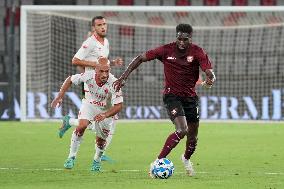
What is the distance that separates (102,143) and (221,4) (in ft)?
45.5

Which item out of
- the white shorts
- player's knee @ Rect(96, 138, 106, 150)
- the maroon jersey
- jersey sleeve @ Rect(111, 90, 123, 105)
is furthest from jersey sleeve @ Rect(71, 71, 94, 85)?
the maroon jersey

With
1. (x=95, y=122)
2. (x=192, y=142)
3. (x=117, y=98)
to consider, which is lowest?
(x=192, y=142)

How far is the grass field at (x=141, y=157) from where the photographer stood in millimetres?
11719

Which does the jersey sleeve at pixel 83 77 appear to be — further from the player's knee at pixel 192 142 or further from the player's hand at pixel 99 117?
the player's knee at pixel 192 142

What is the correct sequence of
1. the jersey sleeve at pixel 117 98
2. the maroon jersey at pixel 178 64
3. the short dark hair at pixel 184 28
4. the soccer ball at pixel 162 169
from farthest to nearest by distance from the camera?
the jersey sleeve at pixel 117 98, the maroon jersey at pixel 178 64, the short dark hair at pixel 184 28, the soccer ball at pixel 162 169

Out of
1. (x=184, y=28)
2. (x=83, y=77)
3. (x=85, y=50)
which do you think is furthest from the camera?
(x=85, y=50)

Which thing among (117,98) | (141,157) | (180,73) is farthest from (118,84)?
(141,157)

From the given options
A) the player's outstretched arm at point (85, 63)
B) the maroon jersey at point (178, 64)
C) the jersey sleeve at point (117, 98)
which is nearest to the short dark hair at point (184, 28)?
the maroon jersey at point (178, 64)

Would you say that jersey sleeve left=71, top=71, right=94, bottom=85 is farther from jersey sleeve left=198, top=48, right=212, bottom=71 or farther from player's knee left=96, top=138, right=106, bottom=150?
jersey sleeve left=198, top=48, right=212, bottom=71

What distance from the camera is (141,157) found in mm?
15977

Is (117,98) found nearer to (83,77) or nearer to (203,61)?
(83,77)

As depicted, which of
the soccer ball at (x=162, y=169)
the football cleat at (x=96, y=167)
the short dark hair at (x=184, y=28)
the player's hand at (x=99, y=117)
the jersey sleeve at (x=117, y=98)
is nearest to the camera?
the soccer ball at (x=162, y=169)

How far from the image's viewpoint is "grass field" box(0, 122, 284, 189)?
11719 millimetres

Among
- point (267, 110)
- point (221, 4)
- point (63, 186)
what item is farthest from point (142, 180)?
point (221, 4)
